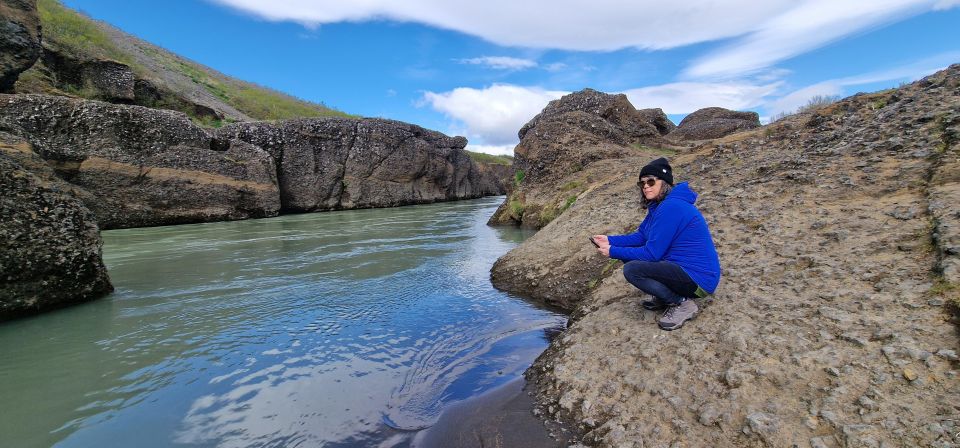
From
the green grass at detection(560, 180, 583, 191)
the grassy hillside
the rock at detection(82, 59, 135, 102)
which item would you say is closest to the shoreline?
the green grass at detection(560, 180, 583, 191)

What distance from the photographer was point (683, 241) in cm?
338

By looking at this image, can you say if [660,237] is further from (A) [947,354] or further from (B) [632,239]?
(A) [947,354]

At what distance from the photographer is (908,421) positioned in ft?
6.25

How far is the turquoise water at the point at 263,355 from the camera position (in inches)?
115

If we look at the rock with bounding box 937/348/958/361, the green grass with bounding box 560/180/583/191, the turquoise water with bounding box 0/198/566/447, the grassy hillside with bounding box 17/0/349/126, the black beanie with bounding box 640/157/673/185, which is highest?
the grassy hillside with bounding box 17/0/349/126

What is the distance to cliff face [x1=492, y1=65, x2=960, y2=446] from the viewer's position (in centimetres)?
213

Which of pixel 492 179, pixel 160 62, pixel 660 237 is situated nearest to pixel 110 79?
pixel 160 62

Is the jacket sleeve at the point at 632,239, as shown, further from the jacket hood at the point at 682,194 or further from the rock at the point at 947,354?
the rock at the point at 947,354

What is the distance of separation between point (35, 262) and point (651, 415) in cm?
635

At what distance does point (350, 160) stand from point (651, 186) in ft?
70.8

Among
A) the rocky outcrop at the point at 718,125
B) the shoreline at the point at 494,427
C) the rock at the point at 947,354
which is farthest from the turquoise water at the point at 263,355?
the rocky outcrop at the point at 718,125

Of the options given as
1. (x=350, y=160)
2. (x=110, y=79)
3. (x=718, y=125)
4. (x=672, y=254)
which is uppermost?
(x=110, y=79)

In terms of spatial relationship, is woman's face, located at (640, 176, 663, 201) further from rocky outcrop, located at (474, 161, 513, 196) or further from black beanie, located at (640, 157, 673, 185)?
rocky outcrop, located at (474, 161, 513, 196)

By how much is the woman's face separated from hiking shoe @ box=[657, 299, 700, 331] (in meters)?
0.84
